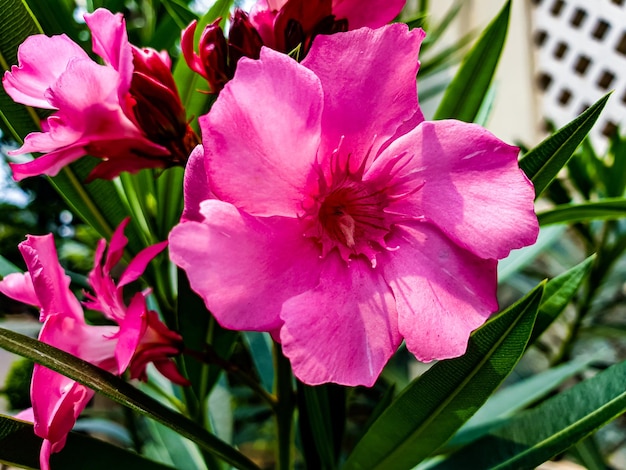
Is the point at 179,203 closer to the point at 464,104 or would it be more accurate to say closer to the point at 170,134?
the point at 170,134

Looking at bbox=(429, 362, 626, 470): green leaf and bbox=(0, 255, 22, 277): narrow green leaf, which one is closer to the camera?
bbox=(429, 362, 626, 470): green leaf

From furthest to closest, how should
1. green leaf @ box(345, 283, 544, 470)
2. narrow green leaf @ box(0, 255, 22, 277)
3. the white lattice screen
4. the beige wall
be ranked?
the beige wall, the white lattice screen, narrow green leaf @ box(0, 255, 22, 277), green leaf @ box(345, 283, 544, 470)

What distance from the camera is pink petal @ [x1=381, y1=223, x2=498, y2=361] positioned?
1.21ft

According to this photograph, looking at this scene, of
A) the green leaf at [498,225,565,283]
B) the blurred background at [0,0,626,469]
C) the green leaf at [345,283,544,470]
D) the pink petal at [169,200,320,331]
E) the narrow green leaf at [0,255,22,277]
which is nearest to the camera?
the pink petal at [169,200,320,331]

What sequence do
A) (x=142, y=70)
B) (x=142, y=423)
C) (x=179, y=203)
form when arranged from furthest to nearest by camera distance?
(x=142, y=423) < (x=179, y=203) < (x=142, y=70)

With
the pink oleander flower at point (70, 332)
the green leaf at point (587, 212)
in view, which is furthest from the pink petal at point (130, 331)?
the green leaf at point (587, 212)

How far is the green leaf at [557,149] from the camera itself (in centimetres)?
49

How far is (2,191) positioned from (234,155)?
2.54 meters

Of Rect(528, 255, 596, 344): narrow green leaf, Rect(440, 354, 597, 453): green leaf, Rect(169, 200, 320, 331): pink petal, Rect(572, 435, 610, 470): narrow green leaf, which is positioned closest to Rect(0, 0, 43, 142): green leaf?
Rect(169, 200, 320, 331): pink petal

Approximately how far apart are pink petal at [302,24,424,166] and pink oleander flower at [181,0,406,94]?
0.08m

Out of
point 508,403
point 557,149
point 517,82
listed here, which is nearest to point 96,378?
point 557,149

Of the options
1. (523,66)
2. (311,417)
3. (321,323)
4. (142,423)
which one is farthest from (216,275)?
(523,66)

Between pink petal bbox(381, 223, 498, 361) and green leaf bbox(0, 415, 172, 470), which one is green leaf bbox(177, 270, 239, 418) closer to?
green leaf bbox(0, 415, 172, 470)

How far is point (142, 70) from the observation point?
0.46 meters
